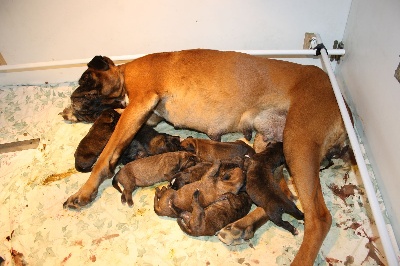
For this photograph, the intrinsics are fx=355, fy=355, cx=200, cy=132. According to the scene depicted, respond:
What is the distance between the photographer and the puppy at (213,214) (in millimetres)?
2395

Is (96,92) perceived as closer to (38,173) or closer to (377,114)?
(38,173)

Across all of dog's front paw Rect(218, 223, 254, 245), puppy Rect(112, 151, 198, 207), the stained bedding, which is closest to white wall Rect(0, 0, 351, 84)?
the stained bedding

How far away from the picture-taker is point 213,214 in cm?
240

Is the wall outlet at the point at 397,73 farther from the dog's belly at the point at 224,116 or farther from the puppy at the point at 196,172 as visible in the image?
the puppy at the point at 196,172

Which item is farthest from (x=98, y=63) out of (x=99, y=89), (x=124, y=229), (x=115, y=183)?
(x=124, y=229)

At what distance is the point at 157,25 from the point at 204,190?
182 cm

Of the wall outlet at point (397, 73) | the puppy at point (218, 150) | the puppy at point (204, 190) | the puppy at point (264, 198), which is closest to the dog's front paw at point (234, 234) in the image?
the puppy at point (264, 198)

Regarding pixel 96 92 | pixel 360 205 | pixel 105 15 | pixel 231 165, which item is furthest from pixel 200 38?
pixel 360 205

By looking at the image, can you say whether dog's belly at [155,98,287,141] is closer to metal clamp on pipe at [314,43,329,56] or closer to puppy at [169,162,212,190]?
puppy at [169,162,212,190]

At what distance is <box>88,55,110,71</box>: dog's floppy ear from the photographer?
2955 mm

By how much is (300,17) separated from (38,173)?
2.76 metres

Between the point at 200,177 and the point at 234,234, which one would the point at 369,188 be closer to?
the point at 234,234

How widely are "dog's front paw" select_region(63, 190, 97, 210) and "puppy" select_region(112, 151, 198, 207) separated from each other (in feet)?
0.83

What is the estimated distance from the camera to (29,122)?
3.67m
